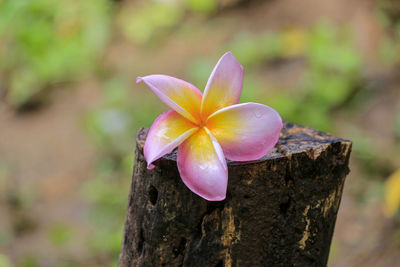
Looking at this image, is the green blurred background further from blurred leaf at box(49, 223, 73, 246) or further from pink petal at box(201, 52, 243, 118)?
pink petal at box(201, 52, 243, 118)

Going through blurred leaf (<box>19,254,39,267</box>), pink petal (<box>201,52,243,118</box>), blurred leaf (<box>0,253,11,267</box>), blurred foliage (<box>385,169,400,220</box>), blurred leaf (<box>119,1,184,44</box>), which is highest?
blurred leaf (<box>119,1,184,44</box>)

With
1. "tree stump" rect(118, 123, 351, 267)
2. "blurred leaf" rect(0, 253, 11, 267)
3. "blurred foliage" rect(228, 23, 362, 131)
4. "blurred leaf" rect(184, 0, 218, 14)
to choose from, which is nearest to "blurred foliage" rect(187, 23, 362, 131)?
"blurred foliage" rect(228, 23, 362, 131)

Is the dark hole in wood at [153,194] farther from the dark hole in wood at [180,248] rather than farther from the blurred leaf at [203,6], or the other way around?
the blurred leaf at [203,6]

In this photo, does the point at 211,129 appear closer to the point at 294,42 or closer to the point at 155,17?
the point at 294,42

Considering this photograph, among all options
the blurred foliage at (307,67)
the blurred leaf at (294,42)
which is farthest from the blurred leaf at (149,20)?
the blurred leaf at (294,42)

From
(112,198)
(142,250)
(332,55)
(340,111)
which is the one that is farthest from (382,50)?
(142,250)

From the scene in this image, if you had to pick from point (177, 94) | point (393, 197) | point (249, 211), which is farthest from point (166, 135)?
point (393, 197)
